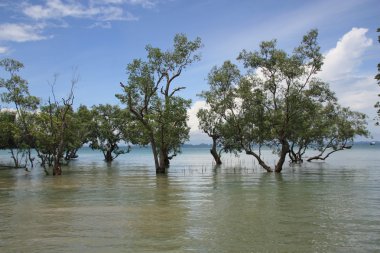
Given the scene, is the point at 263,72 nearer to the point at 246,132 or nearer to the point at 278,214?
the point at 246,132

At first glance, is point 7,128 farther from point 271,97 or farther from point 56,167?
point 271,97

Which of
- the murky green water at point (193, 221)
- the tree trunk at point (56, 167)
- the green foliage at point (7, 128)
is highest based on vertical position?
the green foliage at point (7, 128)

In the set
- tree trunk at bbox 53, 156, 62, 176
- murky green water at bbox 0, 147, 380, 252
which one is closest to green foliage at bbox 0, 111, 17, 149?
tree trunk at bbox 53, 156, 62, 176

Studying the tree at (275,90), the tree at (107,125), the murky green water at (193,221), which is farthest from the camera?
the tree at (107,125)

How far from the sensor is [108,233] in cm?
1585

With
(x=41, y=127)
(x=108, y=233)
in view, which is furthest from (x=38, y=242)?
(x=41, y=127)

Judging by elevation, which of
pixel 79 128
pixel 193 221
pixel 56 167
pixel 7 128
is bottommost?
pixel 193 221

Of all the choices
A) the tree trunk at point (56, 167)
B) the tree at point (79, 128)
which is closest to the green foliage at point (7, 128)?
the tree trunk at point (56, 167)

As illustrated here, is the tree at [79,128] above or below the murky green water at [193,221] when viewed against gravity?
above

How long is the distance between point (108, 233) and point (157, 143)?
36.3 metres

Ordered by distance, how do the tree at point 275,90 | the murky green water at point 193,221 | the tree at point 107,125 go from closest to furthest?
the murky green water at point 193,221 → the tree at point 275,90 → the tree at point 107,125

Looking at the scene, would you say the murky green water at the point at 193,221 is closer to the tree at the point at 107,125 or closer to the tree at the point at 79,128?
the tree at the point at 79,128

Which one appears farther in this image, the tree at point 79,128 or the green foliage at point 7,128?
the tree at point 79,128

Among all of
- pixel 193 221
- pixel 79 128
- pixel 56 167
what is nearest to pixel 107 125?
pixel 79 128
